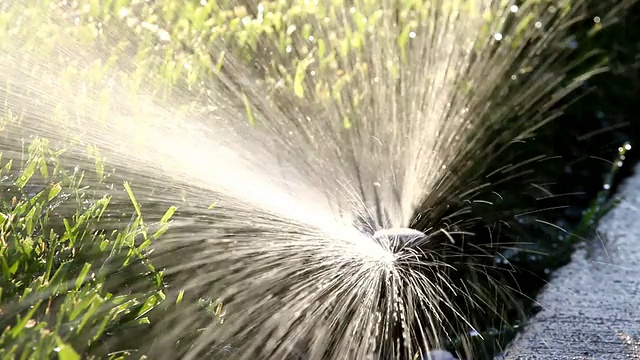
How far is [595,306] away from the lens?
199 cm

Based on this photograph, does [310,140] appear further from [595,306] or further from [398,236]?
[595,306]

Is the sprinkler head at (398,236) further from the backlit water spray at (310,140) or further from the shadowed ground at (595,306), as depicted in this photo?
the shadowed ground at (595,306)

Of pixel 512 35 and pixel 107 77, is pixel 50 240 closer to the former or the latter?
pixel 107 77

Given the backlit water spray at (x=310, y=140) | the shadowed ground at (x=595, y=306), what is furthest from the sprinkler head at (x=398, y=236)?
the shadowed ground at (x=595, y=306)

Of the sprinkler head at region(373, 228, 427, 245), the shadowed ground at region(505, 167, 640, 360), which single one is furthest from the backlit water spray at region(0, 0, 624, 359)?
the shadowed ground at region(505, 167, 640, 360)

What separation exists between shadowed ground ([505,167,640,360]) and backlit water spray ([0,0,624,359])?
0.14 metres

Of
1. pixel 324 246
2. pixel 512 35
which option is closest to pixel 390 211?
pixel 324 246

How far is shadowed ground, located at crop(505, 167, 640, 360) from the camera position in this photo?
5.87 feet

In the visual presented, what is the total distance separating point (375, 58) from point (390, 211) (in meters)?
0.78

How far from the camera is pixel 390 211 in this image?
2113 millimetres

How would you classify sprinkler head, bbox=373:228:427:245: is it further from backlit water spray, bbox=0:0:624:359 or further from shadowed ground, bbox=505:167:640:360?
shadowed ground, bbox=505:167:640:360

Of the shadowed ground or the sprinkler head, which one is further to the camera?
the sprinkler head

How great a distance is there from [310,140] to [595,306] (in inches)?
37.2

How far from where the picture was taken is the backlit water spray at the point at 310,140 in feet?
5.84
